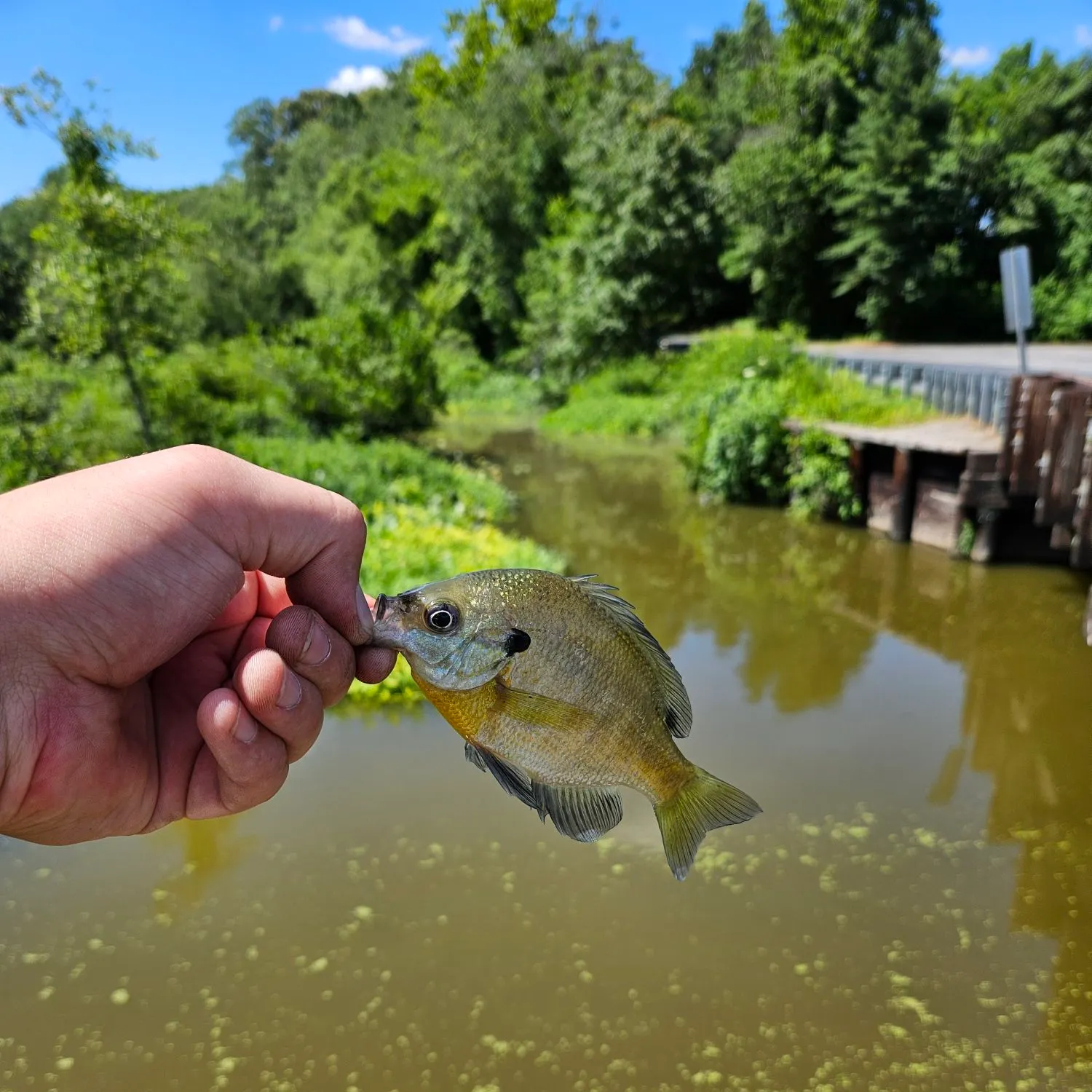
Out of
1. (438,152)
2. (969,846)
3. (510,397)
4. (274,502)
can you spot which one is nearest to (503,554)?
(969,846)

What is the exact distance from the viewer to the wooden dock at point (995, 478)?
8.70 meters

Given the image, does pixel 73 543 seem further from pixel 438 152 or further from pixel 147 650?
pixel 438 152

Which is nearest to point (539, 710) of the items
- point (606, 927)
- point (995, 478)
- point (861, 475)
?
point (606, 927)

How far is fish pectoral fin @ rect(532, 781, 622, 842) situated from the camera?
1.56 m

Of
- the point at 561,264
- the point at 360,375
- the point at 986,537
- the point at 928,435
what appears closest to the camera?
the point at 986,537

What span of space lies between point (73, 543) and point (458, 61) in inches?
1870

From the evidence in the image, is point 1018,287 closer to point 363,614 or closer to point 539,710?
point 363,614

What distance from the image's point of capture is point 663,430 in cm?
2284

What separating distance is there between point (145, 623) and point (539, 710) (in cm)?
87

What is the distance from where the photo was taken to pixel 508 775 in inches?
61.4

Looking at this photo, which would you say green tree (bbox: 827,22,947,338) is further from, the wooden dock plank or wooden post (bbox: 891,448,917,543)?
wooden post (bbox: 891,448,917,543)

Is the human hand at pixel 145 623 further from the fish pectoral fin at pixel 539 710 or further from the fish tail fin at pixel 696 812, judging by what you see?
the fish tail fin at pixel 696 812

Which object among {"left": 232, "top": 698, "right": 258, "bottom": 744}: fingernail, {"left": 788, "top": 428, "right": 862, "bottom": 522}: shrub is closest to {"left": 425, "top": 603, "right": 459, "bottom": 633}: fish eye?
{"left": 232, "top": 698, "right": 258, "bottom": 744}: fingernail

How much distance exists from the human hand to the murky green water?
2923mm
